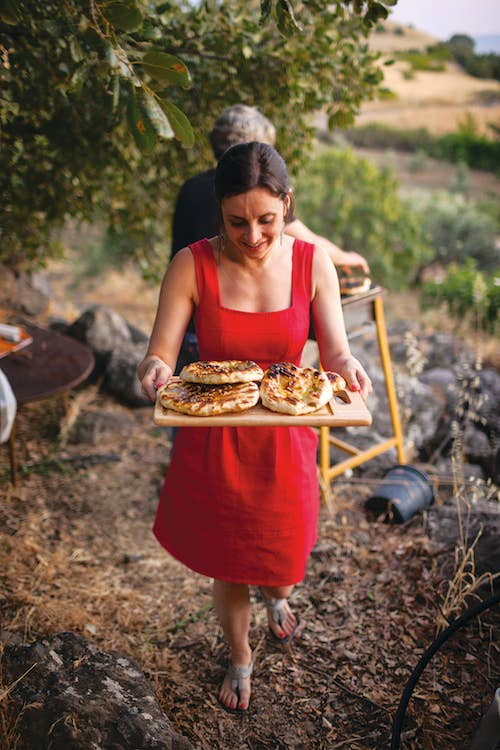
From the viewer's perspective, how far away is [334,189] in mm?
9547

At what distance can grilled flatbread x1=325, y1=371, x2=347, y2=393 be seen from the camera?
185 centimetres

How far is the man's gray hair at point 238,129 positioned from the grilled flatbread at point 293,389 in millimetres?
1181

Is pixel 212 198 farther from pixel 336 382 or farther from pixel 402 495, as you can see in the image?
pixel 402 495

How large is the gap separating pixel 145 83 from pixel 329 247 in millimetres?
1137

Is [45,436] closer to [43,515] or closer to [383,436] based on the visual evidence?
[43,515]

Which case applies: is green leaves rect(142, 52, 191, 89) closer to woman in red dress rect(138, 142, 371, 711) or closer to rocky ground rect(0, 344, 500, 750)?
woman in red dress rect(138, 142, 371, 711)

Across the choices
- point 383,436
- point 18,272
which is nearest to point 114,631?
point 383,436

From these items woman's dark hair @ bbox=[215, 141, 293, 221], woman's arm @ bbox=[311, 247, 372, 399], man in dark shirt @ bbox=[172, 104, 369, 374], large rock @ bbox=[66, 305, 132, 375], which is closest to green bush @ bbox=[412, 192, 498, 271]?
large rock @ bbox=[66, 305, 132, 375]

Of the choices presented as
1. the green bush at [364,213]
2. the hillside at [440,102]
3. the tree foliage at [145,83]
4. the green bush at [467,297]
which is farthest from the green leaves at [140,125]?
the hillside at [440,102]

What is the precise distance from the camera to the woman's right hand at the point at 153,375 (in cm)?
183

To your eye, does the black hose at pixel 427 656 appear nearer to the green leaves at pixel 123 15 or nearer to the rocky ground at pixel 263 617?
the rocky ground at pixel 263 617

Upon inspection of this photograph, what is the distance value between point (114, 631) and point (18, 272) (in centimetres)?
370

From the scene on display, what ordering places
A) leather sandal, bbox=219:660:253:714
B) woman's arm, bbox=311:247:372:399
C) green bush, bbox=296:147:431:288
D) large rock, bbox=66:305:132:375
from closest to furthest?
woman's arm, bbox=311:247:372:399
leather sandal, bbox=219:660:253:714
large rock, bbox=66:305:132:375
green bush, bbox=296:147:431:288

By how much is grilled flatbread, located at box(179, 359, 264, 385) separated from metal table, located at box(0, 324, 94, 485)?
1.56 metres
